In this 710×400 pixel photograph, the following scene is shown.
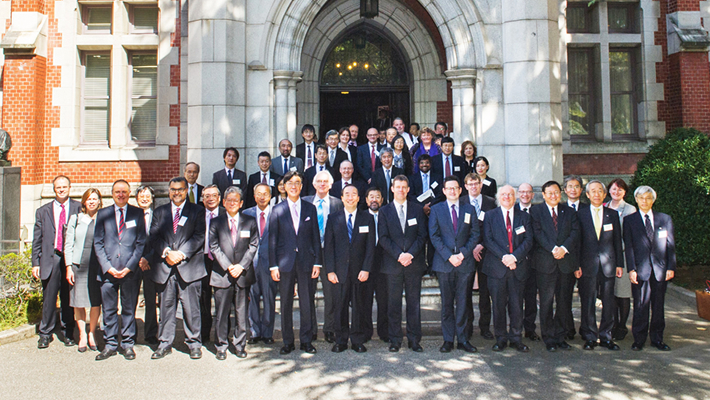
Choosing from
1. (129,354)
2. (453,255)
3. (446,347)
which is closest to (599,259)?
(453,255)

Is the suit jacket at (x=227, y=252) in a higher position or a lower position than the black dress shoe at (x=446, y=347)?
higher

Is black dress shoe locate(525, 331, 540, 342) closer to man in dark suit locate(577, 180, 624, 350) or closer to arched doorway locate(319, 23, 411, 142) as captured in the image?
man in dark suit locate(577, 180, 624, 350)

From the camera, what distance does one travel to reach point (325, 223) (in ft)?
21.2

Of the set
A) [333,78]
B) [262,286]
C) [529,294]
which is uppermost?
[333,78]

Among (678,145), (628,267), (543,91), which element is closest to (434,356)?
(628,267)

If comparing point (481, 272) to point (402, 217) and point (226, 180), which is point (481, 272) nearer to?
point (402, 217)

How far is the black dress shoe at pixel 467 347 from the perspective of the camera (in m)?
5.94

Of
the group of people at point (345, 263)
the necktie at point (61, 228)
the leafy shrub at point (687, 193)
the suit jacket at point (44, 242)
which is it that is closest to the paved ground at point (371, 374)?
the group of people at point (345, 263)

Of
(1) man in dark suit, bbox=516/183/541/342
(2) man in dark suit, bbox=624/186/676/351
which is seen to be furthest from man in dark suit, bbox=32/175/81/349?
(2) man in dark suit, bbox=624/186/676/351

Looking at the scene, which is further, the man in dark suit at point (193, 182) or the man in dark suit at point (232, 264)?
the man in dark suit at point (193, 182)

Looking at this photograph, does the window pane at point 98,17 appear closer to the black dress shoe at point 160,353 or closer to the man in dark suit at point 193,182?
the man in dark suit at point 193,182

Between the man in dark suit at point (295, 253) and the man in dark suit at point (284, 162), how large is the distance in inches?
71.3

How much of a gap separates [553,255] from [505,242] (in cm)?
57

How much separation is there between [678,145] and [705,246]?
6.73 feet
